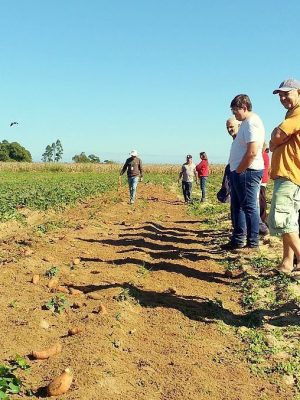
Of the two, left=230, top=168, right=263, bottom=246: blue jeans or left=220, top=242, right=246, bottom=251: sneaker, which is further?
left=220, top=242, right=246, bottom=251: sneaker

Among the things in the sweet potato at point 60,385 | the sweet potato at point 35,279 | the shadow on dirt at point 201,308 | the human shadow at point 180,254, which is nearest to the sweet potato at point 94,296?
the shadow on dirt at point 201,308

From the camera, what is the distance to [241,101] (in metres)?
6.13

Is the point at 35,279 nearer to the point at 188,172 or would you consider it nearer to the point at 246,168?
the point at 246,168

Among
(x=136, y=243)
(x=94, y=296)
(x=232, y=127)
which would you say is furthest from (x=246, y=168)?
(x=94, y=296)

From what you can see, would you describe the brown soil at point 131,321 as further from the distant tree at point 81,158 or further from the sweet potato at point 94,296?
the distant tree at point 81,158

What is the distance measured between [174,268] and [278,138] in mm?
2219

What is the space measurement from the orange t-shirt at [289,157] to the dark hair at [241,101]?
1.40 metres

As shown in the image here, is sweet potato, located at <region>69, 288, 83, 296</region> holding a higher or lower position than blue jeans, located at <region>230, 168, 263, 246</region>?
lower

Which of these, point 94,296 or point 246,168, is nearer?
point 94,296

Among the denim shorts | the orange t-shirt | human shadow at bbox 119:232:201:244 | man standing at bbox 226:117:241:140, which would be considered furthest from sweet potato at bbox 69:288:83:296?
man standing at bbox 226:117:241:140

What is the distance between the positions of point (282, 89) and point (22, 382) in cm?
352

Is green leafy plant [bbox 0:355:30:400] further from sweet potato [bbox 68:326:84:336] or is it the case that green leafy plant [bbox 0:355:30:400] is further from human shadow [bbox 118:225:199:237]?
human shadow [bbox 118:225:199:237]

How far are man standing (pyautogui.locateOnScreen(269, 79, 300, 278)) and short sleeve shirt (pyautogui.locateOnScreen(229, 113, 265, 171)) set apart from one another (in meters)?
1.23

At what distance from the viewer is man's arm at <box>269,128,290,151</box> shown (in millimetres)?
4691
